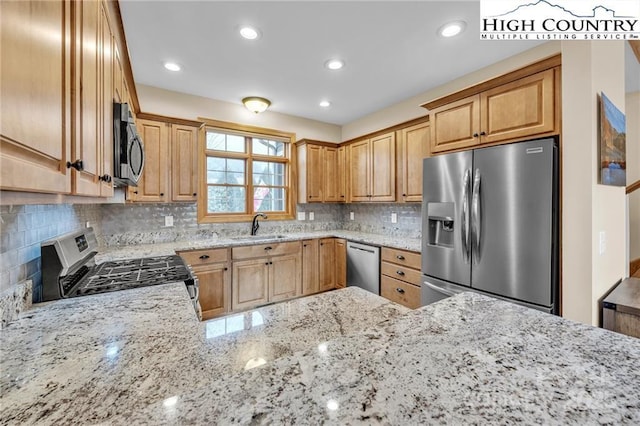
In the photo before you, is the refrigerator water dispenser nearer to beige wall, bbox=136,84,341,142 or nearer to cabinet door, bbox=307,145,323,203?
cabinet door, bbox=307,145,323,203

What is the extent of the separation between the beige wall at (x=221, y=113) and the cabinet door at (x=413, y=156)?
5.25 ft

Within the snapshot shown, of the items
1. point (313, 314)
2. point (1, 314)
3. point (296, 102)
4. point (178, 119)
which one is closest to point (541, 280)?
point (313, 314)

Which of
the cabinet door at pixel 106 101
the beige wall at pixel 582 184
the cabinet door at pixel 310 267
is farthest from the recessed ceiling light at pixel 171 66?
the beige wall at pixel 582 184

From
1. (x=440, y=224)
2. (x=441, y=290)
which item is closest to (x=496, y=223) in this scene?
(x=440, y=224)

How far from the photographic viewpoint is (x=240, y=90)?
3230 millimetres

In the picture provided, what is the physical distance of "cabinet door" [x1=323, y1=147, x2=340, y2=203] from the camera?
13.8ft

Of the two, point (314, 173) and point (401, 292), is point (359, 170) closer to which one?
point (314, 173)

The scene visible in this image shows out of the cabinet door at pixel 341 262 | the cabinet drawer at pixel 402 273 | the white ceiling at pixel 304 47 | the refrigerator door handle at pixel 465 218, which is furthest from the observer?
the cabinet door at pixel 341 262

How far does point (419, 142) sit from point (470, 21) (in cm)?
124

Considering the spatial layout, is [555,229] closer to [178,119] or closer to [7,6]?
[7,6]

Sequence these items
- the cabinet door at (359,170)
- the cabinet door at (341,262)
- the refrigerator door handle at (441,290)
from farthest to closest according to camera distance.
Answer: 1. the cabinet door at (359,170)
2. the cabinet door at (341,262)
3. the refrigerator door handle at (441,290)

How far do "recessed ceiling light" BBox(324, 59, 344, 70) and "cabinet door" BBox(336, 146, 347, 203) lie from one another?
5.15ft

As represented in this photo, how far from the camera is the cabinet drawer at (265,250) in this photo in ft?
10.2

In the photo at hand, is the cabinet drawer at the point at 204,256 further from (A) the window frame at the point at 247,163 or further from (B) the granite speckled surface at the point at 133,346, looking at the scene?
(B) the granite speckled surface at the point at 133,346
